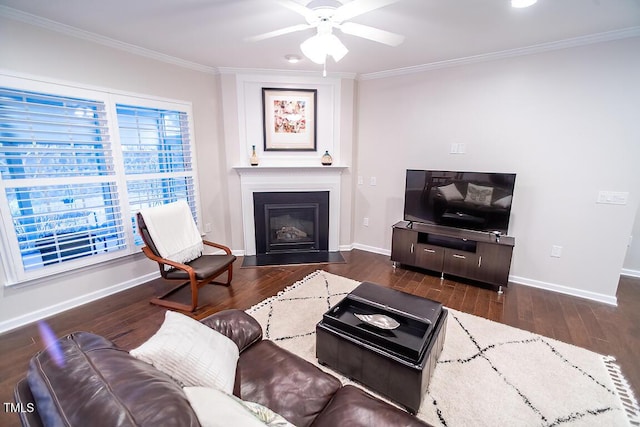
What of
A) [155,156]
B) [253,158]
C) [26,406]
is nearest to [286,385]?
[26,406]

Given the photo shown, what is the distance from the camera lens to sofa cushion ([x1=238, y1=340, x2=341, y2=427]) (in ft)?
4.07

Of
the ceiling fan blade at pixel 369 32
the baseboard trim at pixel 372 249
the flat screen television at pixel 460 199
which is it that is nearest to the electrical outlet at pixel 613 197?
the flat screen television at pixel 460 199

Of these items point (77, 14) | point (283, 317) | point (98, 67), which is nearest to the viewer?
point (77, 14)

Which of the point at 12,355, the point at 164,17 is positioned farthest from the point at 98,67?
the point at 12,355

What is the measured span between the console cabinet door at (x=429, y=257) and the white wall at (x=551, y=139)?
0.91 meters

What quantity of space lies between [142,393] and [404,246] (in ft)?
11.0

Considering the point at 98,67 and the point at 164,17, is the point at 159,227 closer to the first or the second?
the point at 98,67

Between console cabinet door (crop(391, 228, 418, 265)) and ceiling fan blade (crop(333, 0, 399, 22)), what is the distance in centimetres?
251

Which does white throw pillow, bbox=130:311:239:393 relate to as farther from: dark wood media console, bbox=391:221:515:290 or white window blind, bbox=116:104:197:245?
dark wood media console, bbox=391:221:515:290

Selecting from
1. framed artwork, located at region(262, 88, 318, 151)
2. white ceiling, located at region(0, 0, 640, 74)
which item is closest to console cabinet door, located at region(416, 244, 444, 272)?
framed artwork, located at region(262, 88, 318, 151)

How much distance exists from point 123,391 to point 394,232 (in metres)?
3.39

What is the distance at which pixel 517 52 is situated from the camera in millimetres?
3100

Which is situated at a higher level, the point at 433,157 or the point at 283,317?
the point at 433,157

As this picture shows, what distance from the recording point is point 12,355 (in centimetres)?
216
